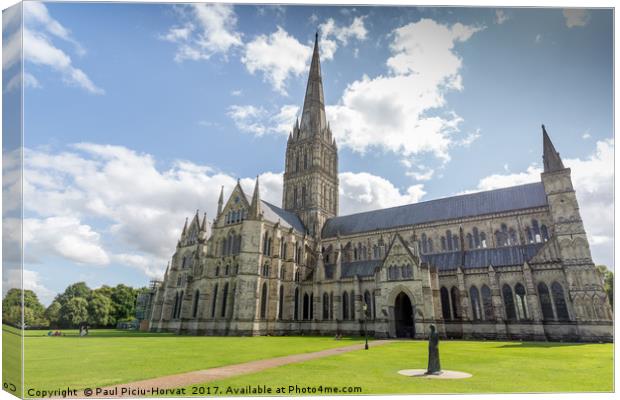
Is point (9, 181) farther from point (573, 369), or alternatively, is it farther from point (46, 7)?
point (573, 369)

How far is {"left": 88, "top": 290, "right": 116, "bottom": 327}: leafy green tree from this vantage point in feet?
233

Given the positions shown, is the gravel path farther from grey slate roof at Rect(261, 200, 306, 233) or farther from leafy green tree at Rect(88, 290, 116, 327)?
leafy green tree at Rect(88, 290, 116, 327)

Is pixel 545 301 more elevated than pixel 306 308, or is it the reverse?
pixel 545 301

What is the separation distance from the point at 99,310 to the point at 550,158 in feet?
267

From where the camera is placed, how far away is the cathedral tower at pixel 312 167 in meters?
58.8

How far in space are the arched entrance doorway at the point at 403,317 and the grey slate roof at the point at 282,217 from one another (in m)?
18.9

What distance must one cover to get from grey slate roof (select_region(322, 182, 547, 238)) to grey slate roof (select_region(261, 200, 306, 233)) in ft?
14.7

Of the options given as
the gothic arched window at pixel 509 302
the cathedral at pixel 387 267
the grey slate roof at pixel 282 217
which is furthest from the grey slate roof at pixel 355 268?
the gothic arched window at pixel 509 302

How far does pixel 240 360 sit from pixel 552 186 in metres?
33.4

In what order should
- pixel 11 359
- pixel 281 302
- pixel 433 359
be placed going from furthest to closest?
1. pixel 281 302
2. pixel 433 359
3. pixel 11 359

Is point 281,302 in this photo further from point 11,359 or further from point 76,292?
point 76,292

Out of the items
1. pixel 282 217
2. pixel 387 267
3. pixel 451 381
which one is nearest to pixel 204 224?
pixel 282 217

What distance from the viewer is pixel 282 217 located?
174ft

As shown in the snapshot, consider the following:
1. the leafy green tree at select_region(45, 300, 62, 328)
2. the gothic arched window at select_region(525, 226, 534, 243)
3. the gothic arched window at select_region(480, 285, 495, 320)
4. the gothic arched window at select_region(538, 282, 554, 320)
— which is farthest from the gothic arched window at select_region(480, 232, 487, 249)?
the leafy green tree at select_region(45, 300, 62, 328)
